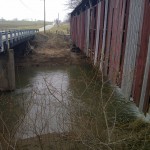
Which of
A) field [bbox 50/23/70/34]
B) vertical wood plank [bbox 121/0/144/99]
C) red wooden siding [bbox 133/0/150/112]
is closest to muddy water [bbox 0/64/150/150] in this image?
vertical wood plank [bbox 121/0/144/99]

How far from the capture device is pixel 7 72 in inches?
698

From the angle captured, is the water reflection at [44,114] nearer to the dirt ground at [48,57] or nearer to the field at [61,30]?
the dirt ground at [48,57]

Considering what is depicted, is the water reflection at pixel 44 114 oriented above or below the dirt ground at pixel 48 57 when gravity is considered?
above

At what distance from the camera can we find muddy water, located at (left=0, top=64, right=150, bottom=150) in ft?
21.8

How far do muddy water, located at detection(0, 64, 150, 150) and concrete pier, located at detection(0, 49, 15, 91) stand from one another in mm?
805

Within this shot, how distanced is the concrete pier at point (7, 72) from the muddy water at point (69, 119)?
805mm

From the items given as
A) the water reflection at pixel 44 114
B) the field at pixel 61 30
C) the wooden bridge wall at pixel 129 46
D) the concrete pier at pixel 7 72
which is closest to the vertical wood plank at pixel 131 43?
the wooden bridge wall at pixel 129 46

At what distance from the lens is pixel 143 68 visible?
8.44 meters

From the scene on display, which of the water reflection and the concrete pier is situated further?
the concrete pier

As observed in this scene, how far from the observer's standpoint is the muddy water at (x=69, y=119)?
21.8ft

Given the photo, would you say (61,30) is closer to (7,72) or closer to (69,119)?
(7,72)

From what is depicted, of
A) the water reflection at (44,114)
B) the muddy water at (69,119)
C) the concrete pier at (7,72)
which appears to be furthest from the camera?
the concrete pier at (7,72)

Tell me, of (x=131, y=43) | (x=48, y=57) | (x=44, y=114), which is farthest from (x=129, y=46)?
(x=48, y=57)

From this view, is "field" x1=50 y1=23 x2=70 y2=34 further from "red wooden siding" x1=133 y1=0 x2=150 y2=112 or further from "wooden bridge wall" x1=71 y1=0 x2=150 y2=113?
"red wooden siding" x1=133 y1=0 x2=150 y2=112
